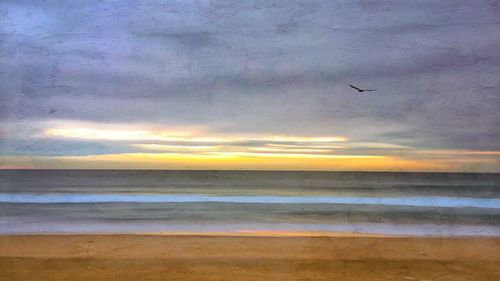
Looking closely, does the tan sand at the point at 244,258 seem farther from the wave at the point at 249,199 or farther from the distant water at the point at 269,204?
the wave at the point at 249,199

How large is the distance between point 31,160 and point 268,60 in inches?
72.1

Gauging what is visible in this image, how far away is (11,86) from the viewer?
10.7 ft

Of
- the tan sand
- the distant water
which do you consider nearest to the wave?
the distant water

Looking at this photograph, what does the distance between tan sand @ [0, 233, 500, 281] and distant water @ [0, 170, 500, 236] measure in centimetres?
9

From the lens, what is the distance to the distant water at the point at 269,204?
318cm

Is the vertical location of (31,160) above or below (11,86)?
below

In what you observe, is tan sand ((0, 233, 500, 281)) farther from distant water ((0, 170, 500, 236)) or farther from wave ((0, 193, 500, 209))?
wave ((0, 193, 500, 209))

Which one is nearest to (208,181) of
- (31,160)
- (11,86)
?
(31,160)

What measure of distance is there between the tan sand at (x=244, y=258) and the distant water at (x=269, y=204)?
0.29 feet

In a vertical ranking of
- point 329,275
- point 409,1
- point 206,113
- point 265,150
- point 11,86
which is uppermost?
point 409,1

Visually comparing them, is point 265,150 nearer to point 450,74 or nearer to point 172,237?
point 172,237

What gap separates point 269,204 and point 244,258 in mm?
517

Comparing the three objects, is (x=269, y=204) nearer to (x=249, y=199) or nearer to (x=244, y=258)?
(x=249, y=199)

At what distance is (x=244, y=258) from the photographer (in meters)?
3.10
